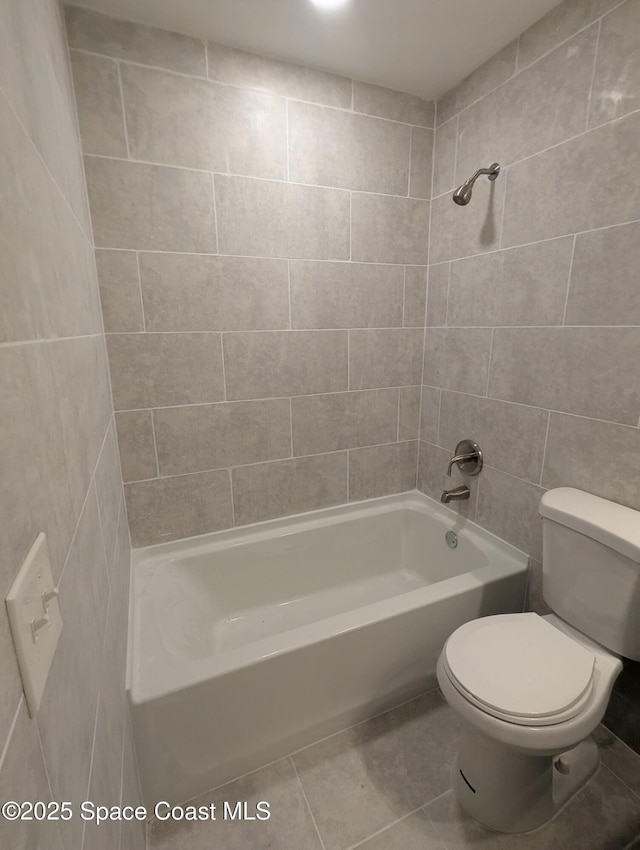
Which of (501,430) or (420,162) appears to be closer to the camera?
(501,430)

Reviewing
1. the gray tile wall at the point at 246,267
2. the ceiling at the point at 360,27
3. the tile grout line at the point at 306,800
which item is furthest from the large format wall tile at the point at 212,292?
the tile grout line at the point at 306,800

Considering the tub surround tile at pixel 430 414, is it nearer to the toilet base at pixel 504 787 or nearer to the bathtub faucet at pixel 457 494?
the bathtub faucet at pixel 457 494

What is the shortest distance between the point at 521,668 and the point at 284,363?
53.4 inches

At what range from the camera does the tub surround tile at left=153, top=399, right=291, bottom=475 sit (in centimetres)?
161

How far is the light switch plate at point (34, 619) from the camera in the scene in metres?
0.35

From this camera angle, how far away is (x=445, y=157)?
175 cm

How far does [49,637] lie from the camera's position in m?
0.42

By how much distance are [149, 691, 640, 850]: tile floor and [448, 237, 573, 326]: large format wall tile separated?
1535mm

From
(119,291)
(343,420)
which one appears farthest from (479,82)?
(119,291)

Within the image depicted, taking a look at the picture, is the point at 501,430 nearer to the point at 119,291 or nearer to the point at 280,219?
the point at 280,219

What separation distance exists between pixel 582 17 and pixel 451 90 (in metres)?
0.57

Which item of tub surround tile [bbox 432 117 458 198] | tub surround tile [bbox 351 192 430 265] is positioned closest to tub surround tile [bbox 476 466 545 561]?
tub surround tile [bbox 351 192 430 265]

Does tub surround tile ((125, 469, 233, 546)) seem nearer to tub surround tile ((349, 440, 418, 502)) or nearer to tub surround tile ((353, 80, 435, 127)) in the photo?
tub surround tile ((349, 440, 418, 502))

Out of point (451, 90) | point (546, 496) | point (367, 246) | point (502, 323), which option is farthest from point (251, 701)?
point (451, 90)
